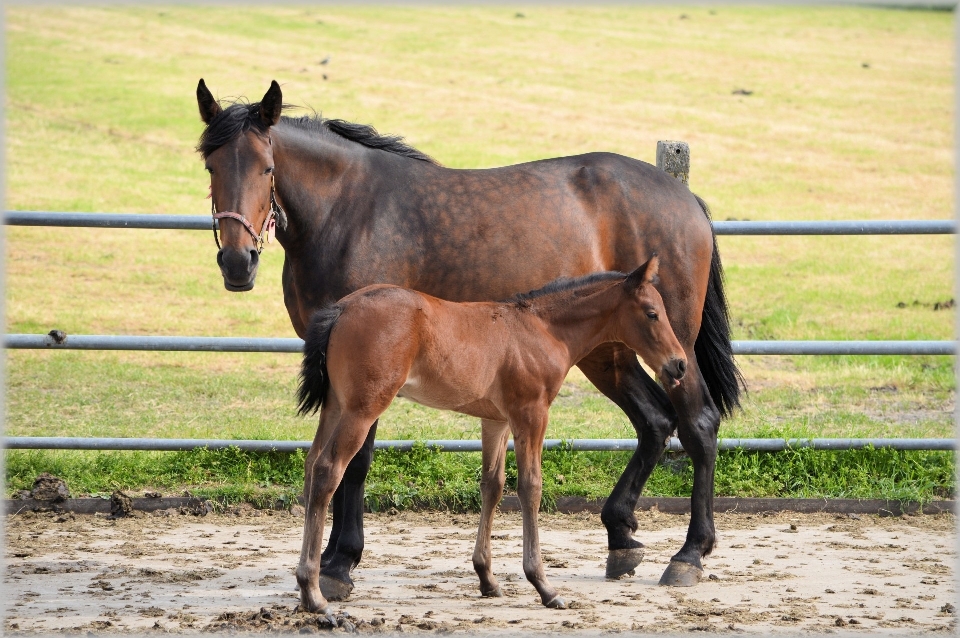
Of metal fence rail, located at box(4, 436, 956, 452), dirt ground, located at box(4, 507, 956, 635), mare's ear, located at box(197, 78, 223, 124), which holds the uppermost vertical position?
mare's ear, located at box(197, 78, 223, 124)

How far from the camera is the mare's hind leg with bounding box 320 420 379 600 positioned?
16.5 feet

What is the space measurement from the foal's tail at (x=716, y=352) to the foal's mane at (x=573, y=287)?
115 cm

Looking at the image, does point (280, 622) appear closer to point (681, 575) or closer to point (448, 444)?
point (681, 575)

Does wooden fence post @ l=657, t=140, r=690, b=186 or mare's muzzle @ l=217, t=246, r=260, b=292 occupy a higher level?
wooden fence post @ l=657, t=140, r=690, b=186

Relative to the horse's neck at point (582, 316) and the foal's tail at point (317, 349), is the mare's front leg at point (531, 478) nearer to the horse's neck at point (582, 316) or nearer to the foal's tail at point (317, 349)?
the horse's neck at point (582, 316)

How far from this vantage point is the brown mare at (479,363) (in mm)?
4570

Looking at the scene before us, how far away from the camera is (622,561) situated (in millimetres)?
5484

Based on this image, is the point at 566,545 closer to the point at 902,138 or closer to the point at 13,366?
the point at 13,366

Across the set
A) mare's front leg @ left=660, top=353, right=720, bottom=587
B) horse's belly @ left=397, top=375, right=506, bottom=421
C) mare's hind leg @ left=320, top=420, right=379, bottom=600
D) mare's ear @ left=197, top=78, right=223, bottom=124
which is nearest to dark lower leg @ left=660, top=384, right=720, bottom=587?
mare's front leg @ left=660, top=353, right=720, bottom=587

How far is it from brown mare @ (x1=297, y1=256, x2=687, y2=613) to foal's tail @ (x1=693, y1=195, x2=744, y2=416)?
1.12 meters

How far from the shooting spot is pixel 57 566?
211 inches

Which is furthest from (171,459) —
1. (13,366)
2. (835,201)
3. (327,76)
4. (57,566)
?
(327,76)

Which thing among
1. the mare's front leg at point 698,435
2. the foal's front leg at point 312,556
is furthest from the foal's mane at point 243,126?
the mare's front leg at point 698,435

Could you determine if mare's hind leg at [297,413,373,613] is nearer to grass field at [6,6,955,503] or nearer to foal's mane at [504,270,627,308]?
foal's mane at [504,270,627,308]
